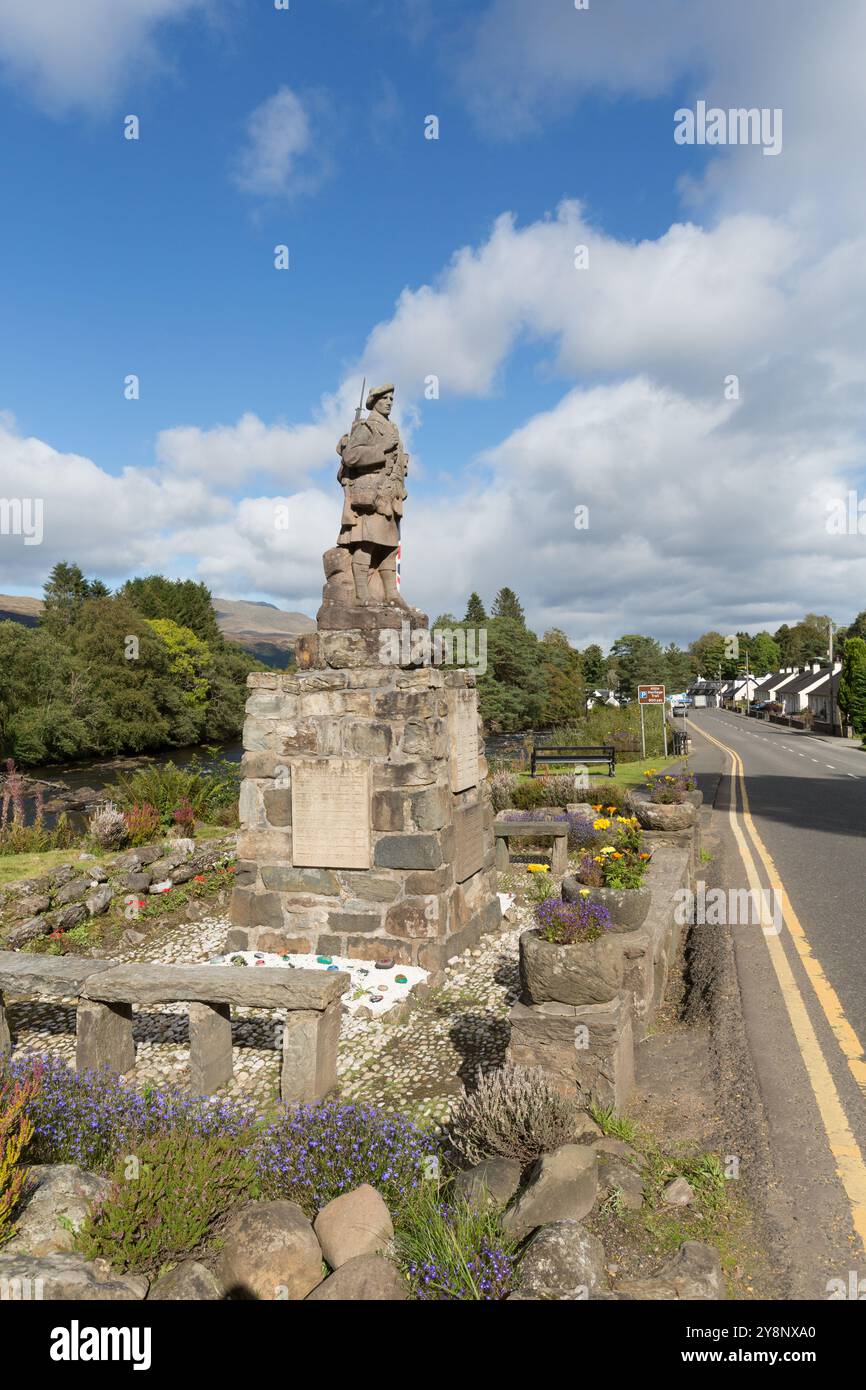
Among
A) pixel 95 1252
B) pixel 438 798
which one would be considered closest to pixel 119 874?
pixel 438 798

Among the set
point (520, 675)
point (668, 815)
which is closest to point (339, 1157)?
point (668, 815)

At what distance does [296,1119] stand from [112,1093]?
113 cm

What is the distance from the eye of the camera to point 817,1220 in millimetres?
3121

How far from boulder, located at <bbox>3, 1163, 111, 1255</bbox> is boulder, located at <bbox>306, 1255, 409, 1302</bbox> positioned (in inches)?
40.7

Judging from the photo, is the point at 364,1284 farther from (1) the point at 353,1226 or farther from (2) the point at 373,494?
(2) the point at 373,494

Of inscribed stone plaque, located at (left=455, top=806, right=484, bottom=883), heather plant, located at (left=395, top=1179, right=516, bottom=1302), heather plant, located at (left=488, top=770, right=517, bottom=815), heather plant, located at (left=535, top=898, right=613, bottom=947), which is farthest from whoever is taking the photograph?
heather plant, located at (left=488, top=770, right=517, bottom=815)

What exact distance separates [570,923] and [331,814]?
11.2 feet

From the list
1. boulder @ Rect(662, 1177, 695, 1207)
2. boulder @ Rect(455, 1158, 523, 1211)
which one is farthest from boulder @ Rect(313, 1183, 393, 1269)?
boulder @ Rect(662, 1177, 695, 1207)

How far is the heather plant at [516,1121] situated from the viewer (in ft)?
11.3

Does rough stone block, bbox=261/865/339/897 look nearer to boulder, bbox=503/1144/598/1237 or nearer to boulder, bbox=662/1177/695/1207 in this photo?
boulder, bbox=503/1144/598/1237

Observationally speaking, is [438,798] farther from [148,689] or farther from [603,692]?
[603,692]

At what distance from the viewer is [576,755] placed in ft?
67.2

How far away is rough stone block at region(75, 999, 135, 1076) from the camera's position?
192 inches
